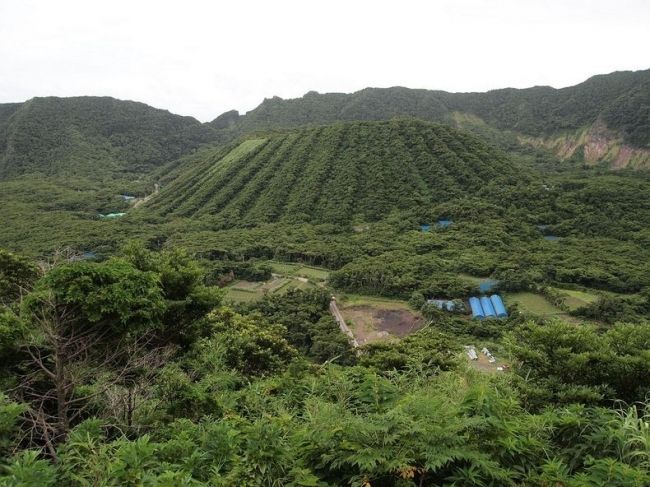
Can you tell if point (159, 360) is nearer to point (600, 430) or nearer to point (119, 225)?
point (600, 430)

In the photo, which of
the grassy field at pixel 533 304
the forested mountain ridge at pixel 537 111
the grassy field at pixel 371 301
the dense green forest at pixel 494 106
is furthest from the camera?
the dense green forest at pixel 494 106

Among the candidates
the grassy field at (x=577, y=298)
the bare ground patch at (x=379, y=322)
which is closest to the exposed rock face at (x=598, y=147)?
the grassy field at (x=577, y=298)

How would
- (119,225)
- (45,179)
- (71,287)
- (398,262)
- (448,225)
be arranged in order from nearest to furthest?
(71,287), (398,262), (448,225), (119,225), (45,179)

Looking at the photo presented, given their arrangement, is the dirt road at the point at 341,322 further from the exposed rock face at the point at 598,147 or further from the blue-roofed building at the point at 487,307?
the exposed rock face at the point at 598,147

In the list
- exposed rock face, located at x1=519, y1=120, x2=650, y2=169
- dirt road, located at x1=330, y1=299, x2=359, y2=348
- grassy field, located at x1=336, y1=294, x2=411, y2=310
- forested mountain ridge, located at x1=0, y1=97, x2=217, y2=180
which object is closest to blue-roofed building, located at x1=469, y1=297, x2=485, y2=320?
grassy field, located at x1=336, y1=294, x2=411, y2=310

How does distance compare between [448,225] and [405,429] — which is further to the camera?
[448,225]

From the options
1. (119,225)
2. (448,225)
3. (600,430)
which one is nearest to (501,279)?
(448,225)
